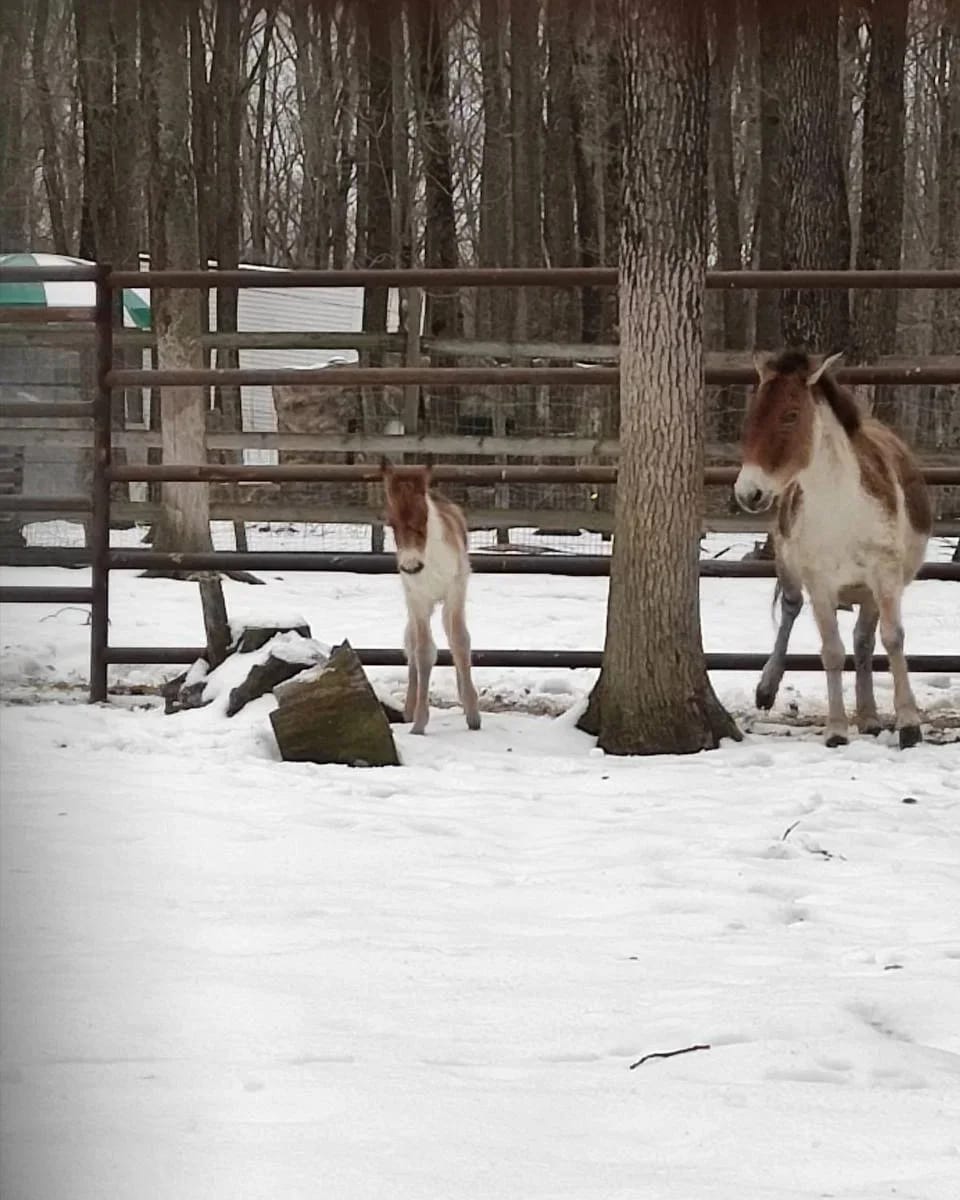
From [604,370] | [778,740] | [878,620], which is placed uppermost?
[604,370]

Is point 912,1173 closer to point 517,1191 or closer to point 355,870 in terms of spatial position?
point 517,1191

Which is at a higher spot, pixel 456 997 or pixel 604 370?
pixel 604 370

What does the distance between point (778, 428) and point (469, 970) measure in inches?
126

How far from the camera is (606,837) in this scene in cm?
421

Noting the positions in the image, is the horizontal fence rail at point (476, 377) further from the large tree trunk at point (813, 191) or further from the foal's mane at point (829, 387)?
the large tree trunk at point (813, 191)

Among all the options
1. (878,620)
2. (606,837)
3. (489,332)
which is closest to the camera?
(606,837)

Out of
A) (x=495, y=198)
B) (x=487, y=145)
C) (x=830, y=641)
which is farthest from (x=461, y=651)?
(x=495, y=198)

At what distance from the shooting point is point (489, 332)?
21969 mm

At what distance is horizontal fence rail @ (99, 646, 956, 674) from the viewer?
6.49 metres

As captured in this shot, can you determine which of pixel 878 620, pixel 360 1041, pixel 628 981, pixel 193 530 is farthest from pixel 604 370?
pixel 360 1041

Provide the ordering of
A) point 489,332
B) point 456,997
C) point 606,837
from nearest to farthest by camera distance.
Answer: point 456,997, point 606,837, point 489,332

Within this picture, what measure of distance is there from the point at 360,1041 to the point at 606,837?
1719mm

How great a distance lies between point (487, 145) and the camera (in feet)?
70.6

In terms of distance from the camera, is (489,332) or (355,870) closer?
(355,870)
